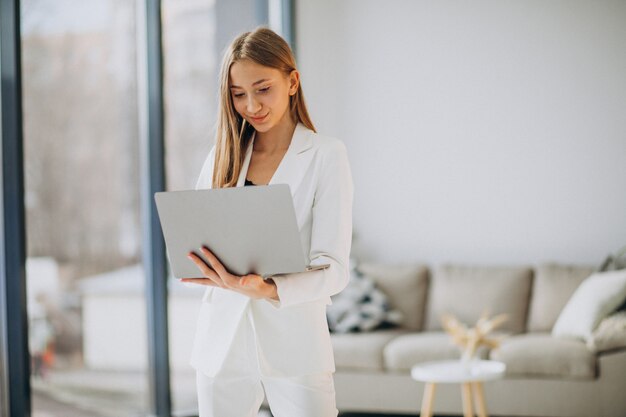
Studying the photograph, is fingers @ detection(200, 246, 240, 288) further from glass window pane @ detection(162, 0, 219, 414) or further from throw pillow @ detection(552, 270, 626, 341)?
throw pillow @ detection(552, 270, 626, 341)

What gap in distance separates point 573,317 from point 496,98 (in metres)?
1.54

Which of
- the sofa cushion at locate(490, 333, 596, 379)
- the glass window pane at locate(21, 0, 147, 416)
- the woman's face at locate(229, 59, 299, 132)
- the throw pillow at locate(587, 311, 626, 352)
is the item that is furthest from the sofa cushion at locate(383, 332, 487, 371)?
the woman's face at locate(229, 59, 299, 132)

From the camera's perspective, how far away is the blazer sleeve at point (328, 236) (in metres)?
1.64

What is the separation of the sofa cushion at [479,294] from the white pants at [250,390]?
3.25m

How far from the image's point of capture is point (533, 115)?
5102 millimetres

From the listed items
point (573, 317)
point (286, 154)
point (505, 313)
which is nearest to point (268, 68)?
point (286, 154)

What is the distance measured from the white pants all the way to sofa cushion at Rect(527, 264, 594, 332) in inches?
127

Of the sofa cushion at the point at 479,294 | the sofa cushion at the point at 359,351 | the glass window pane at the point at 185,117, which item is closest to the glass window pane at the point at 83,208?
the glass window pane at the point at 185,117

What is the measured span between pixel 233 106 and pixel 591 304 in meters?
2.95

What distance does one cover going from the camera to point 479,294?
4.84m

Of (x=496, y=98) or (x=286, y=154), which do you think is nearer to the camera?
Result: (x=286, y=154)

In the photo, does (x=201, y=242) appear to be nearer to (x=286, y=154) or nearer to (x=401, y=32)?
(x=286, y=154)

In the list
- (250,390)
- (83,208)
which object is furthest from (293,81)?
(83,208)

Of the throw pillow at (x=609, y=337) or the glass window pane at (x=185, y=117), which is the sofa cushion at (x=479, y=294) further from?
the glass window pane at (x=185, y=117)
